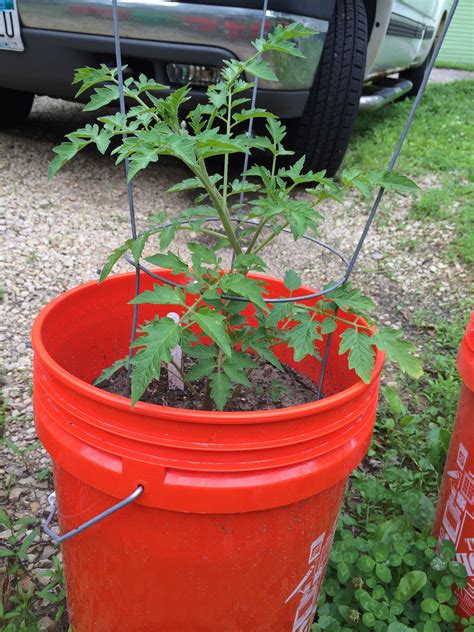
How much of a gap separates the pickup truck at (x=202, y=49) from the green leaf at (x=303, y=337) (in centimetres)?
183

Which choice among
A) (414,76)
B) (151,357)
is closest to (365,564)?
(151,357)

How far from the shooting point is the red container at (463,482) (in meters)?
1.33

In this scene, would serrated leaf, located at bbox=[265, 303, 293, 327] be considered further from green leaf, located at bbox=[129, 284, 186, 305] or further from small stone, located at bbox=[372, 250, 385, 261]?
small stone, located at bbox=[372, 250, 385, 261]

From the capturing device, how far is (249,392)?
1.26m

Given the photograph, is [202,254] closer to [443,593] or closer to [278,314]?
[278,314]

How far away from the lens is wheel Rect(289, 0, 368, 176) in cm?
307

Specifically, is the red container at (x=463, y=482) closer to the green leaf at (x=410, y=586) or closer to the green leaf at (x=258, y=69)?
the green leaf at (x=410, y=586)

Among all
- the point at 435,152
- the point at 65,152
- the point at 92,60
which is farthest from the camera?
the point at 435,152

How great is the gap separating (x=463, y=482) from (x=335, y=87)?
2283mm

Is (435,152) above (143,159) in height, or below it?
below

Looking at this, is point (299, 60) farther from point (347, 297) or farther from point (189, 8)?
point (347, 297)

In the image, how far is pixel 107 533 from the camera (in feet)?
3.07

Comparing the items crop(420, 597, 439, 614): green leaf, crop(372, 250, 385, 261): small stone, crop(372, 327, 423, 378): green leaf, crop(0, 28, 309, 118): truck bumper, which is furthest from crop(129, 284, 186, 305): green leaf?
crop(372, 250, 385, 261): small stone

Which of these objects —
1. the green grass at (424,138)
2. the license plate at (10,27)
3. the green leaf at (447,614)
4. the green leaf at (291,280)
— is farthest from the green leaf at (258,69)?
the green grass at (424,138)
